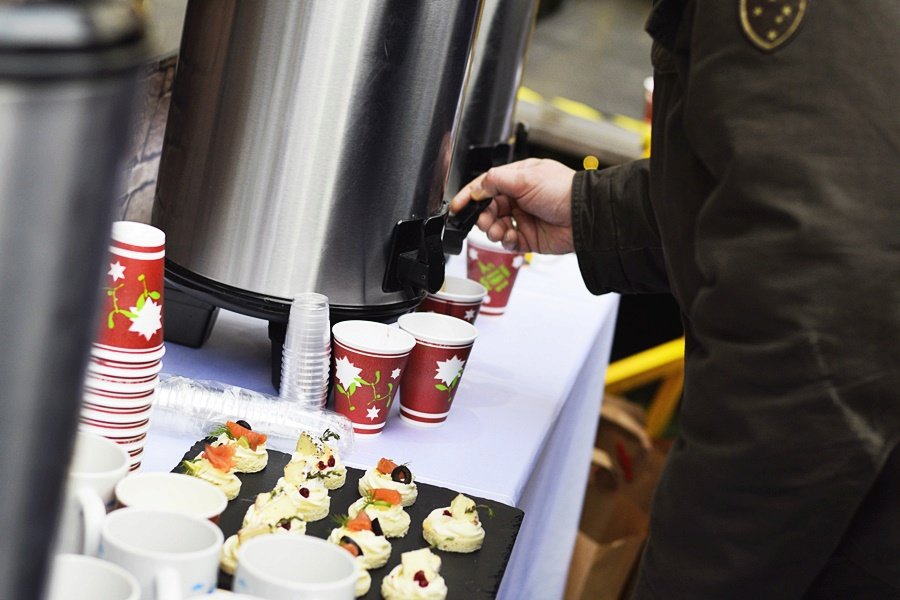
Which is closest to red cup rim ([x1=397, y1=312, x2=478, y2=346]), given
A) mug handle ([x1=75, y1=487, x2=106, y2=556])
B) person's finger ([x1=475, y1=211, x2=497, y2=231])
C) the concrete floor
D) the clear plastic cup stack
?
the clear plastic cup stack

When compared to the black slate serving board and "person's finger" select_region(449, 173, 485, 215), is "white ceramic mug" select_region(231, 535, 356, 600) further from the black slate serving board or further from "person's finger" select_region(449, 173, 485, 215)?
"person's finger" select_region(449, 173, 485, 215)

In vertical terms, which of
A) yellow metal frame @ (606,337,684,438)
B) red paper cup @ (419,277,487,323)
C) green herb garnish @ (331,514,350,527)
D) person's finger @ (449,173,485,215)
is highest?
person's finger @ (449,173,485,215)

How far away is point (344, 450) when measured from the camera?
47.5 inches

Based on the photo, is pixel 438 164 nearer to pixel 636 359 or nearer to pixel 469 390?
pixel 469 390

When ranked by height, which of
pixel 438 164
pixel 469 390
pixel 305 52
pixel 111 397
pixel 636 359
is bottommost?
pixel 636 359

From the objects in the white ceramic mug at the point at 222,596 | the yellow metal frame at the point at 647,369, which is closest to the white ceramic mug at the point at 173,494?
the white ceramic mug at the point at 222,596

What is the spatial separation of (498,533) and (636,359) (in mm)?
1718

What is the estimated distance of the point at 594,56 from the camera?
19.6 ft

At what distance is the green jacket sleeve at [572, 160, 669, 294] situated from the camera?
56.5 inches

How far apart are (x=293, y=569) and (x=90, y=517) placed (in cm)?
15

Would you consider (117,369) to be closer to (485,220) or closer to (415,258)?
(415,258)

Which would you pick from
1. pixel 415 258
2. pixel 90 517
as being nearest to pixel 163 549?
pixel 90 517

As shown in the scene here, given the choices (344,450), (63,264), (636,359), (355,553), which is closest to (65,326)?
(63,264)

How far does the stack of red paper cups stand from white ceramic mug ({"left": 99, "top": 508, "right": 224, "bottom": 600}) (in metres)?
0.22
